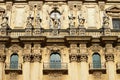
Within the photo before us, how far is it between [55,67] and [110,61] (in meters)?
4.55

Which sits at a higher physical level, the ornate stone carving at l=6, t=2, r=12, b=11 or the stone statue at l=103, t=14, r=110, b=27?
the ornate stone carving at l=6, t=2, r=12, b=11

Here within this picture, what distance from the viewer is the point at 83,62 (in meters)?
29.4

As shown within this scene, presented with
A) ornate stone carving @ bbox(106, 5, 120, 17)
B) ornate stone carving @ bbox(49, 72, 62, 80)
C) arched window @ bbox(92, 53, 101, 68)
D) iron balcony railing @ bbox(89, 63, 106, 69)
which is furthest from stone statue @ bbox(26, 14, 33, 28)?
ornate stone carving @ bbox(106, 5, 120, 17)

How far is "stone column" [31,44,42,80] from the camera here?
94.6 ft

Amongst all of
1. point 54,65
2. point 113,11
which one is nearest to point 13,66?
point 54,65

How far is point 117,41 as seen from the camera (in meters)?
30.4

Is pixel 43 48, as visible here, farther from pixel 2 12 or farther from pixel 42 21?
pixel 2 12

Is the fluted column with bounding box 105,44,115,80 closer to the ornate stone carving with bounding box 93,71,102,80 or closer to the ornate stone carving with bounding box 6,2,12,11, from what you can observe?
the ornate stone carving with bounding box 93,71,102,80

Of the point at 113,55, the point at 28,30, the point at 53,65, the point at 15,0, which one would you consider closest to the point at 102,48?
the point at 113,55

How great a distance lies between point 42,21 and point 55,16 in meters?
1.30

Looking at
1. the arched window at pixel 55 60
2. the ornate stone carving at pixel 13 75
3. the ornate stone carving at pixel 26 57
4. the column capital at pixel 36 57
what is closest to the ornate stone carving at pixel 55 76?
the arched window at pixel 55 60

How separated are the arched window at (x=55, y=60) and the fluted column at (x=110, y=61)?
3.98 meters

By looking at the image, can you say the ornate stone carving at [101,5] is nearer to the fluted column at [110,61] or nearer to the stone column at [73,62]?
the fluted column at [110,61]

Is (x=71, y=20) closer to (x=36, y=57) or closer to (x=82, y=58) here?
(x=82, y=58)
